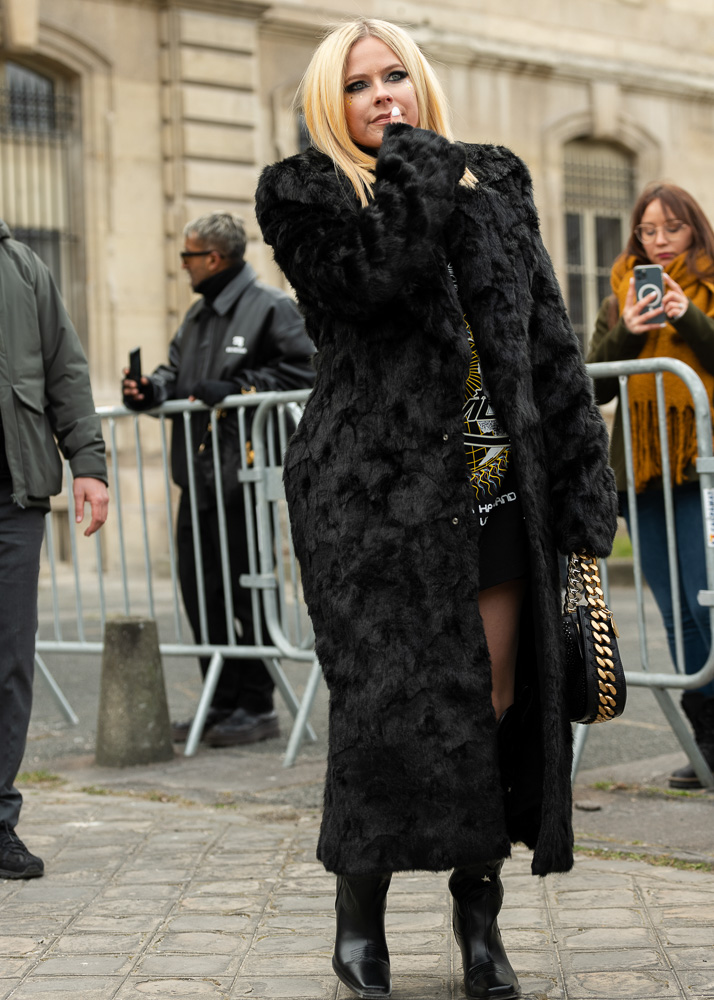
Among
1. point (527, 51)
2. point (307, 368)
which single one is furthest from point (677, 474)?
point (527, 51)

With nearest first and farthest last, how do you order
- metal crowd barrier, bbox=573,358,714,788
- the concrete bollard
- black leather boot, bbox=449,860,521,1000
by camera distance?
black leather boot, bbox=449,860,521,1000
metal crowd barrier, bbox=573,358,714,788
the concrete bollard

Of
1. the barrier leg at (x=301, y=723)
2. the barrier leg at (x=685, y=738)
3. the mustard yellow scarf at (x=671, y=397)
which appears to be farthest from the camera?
the barrier leg at (x=301, y=723)

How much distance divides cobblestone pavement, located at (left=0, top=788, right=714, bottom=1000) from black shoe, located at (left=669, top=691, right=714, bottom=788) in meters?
0.91

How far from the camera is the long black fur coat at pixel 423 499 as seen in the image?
2775 millimetres

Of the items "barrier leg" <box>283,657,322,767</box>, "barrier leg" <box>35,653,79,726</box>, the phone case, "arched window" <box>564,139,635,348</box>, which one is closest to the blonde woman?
"barrier leg" <box>283,657,322,767</box>

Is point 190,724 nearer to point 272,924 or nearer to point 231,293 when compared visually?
point 231,293

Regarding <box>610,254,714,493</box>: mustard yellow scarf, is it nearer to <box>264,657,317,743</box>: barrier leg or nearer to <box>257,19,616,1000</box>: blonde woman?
<box>264,657,317,743</box>: barrier leg

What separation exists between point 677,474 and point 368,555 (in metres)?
2.20

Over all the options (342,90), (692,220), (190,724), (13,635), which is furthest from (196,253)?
(342,90)

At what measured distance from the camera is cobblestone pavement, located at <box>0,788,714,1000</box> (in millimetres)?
3051

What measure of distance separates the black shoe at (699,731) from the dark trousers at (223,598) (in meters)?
1.91

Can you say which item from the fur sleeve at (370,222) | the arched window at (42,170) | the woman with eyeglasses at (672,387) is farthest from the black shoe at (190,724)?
the arched window at (42,170)

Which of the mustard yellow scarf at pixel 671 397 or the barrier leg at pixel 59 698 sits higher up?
the mustard yellow scarf at pixel 671 397

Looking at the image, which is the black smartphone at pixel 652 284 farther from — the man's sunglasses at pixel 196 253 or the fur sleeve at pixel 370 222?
the man's sunglasses at pixel 196 253
